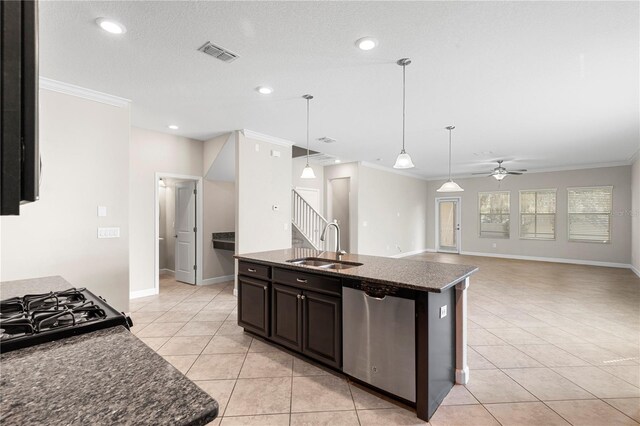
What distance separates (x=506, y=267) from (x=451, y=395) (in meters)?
6.98

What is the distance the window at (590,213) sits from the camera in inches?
327

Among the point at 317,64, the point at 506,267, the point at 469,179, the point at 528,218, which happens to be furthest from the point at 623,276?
the point at 317,64

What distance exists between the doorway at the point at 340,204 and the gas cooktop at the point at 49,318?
747 centimetres

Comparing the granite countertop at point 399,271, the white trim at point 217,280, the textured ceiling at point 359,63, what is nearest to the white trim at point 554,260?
the textured ceiling at point 359,63

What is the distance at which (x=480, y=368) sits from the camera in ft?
9.27

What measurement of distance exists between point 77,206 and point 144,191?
→ 63.0 inches

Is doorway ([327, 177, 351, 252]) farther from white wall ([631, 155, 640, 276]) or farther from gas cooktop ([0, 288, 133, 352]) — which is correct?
gas cooktop ([0, 288, 133, 352])

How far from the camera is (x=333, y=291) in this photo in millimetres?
2602

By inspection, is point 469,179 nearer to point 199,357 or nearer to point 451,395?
point 451,395

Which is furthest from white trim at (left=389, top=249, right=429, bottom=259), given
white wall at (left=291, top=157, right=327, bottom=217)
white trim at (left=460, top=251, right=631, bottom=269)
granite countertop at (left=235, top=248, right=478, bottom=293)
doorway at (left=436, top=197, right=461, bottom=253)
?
granite countertop at (left=235, top=248, right=478, bottom=293)

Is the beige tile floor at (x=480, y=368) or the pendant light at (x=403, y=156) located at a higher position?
the pendant light at (x=403, y=156)

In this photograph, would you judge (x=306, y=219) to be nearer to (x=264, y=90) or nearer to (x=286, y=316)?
(x=264, y=90)

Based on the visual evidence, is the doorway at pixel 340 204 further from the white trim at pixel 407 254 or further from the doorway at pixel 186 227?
the doorway at pixel 186 227

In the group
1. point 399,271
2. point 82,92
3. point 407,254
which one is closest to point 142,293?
point 82,92
